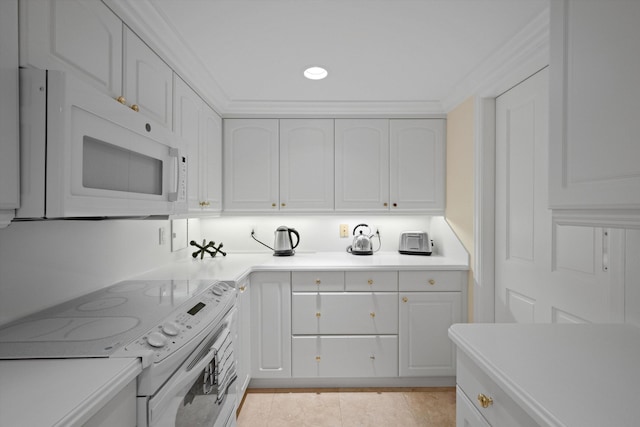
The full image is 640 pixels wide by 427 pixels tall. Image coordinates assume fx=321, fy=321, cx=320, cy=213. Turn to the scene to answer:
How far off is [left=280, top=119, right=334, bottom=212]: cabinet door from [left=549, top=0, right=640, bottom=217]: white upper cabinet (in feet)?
6.16

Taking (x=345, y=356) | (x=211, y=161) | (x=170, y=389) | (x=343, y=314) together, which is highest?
(x=211, y=161)

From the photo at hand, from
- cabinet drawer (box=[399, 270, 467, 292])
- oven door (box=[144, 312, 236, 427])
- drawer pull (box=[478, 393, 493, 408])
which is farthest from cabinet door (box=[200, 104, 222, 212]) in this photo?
drawer pull (box=[478, 393, 493, 408])

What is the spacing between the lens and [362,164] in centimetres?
276

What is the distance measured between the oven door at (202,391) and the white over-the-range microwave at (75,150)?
58 centimetres

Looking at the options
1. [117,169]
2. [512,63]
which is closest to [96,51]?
[117,169]

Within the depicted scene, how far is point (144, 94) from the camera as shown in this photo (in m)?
1.50

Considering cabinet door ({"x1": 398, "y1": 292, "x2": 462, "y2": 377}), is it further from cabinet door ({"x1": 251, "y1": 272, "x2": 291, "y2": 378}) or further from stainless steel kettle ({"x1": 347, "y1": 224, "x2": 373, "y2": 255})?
cabinet door ({"x1": 251, "y1": 272, "x2": 291, "y2": 378})

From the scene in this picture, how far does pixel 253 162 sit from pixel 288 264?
955 millimetres

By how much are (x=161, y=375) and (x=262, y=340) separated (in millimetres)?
1478

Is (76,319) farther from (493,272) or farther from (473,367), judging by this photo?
(493,272)

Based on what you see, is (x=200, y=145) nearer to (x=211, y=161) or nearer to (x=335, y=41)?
(x=211, y=161)

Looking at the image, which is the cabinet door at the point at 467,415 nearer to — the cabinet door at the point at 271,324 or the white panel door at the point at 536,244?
the white panel door at the point at 536,244

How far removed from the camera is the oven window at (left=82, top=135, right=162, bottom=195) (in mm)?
924

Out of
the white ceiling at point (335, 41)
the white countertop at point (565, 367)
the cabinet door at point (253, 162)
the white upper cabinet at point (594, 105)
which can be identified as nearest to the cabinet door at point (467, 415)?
the white countertop at point (565, 367)
